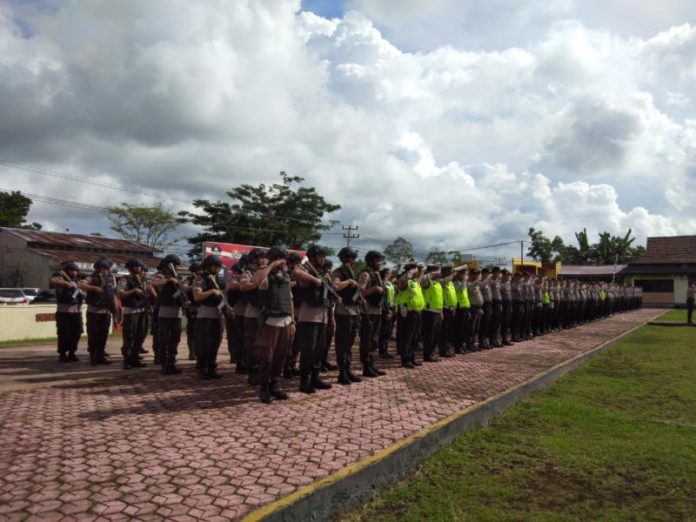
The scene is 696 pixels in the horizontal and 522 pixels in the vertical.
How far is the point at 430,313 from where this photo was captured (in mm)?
8984

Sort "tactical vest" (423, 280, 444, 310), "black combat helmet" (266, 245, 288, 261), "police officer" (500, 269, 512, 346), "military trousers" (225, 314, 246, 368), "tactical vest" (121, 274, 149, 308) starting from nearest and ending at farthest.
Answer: "black combat helmet" (266, 245, 288, 261)
"military trousers" (225, 314, 246, 368)
"tactical vest" (121, 274, 149, 308)
"tactical vest" (423, 280, 444, 310)
"police officer" (500, 269, 512, 346)

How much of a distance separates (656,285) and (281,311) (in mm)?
44394

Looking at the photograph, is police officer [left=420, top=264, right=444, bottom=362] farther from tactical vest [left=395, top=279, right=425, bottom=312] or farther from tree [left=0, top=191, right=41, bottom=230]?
tree [left=0, top=191, right=41, bottom=230]

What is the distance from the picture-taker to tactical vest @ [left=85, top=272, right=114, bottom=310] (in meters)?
8.46

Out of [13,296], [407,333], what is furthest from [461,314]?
[13,296]

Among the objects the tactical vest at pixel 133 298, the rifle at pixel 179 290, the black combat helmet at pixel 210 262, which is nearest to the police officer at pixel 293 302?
the black combat helmet at pixel 210 262

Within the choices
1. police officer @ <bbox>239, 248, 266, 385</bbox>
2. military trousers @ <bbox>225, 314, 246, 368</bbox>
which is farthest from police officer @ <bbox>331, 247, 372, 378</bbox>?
military trousers @ <bbox>225, 314, 246, 368</bbox>

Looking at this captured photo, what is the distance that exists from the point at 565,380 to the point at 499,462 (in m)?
4.38

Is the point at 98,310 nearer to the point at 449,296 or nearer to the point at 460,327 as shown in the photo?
the point at 449,296

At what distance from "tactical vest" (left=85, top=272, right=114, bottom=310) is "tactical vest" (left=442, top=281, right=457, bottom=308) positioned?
18.8ft

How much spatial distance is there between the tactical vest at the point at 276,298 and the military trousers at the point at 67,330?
4.81 meters

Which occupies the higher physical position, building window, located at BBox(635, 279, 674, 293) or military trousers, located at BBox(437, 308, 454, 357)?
building window, located at BBox(635, 279, 674, 293)

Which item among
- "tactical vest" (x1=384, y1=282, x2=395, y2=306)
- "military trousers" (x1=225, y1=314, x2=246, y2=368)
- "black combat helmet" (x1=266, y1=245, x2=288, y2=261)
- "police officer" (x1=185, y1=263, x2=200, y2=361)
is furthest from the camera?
"tactical vest" (x1=384, y1=282, x2=395, y2=306)

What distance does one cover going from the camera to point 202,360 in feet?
23.0
